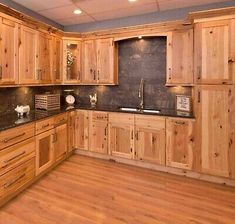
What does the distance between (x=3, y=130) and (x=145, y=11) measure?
3.03 meters

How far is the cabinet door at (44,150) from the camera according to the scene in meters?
2.96

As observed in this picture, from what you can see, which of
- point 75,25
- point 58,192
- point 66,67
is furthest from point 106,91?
point 58,192

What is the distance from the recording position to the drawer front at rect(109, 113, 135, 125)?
3.53 m

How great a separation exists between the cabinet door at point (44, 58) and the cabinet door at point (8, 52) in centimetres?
50

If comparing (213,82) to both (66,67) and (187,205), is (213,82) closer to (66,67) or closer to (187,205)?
(187,205)

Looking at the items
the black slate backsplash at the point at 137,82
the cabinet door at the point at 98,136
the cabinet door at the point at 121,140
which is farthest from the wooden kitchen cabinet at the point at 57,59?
the cabinet door at the point at 121,140

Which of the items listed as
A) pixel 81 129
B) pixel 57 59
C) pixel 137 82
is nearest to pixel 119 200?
pixel 81 129

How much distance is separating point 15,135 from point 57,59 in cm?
194

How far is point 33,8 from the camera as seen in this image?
354 cm

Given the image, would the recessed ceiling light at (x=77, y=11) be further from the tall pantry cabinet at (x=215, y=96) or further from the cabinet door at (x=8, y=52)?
the tall pantry cabinet at (x=215, y=96)

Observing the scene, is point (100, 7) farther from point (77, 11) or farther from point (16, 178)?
point (16, 178)

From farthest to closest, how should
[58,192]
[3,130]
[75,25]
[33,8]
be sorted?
[75,25]
[33,8]
[58,192]
[3,130]

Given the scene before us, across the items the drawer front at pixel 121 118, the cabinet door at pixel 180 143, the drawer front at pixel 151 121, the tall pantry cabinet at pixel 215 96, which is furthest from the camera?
the drawer front at pixel 121 118

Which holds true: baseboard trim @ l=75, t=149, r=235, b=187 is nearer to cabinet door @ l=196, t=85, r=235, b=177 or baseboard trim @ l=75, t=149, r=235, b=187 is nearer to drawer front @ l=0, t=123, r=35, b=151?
cabinet door @ l=196, t=85, r=235, b=177
